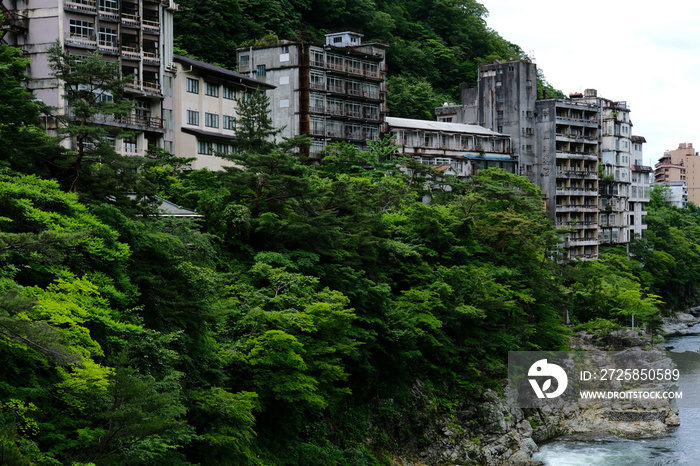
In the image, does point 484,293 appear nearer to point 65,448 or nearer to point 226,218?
point 226,218

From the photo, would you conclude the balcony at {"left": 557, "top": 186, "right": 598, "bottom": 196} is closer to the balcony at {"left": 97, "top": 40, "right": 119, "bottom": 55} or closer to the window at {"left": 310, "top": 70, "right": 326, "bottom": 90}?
the window at {"left": 310, "top": 70, "right": 326, "bottom": 90}

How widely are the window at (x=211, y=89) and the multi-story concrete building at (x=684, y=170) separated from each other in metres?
155

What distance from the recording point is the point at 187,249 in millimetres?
31109

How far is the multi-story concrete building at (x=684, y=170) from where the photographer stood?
193250 millimetres

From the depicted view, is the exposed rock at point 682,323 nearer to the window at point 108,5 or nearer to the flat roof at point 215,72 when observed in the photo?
the flat roof at point 215,72

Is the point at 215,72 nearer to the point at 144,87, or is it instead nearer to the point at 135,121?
the point at 144,87

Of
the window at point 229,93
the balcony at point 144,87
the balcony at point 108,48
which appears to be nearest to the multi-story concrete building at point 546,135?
the window at point 229,93

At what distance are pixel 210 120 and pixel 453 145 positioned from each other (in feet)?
106

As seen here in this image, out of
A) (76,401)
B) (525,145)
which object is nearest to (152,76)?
(76,401)

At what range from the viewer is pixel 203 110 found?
189ft

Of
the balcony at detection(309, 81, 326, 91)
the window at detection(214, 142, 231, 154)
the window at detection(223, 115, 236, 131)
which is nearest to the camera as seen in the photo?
the window at detection(214, 142, 231, 154)

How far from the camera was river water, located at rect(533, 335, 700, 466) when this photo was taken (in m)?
42.8

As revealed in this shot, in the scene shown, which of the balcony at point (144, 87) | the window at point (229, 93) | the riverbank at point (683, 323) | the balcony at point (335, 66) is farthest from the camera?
the riverbank at point (683, 323)

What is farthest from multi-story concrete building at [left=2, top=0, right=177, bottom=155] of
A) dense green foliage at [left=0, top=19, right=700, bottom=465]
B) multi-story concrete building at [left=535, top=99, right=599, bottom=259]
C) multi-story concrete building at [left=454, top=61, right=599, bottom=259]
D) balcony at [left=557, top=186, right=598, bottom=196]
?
balcony at [left=557, top=186, right=598, bottom=196]
